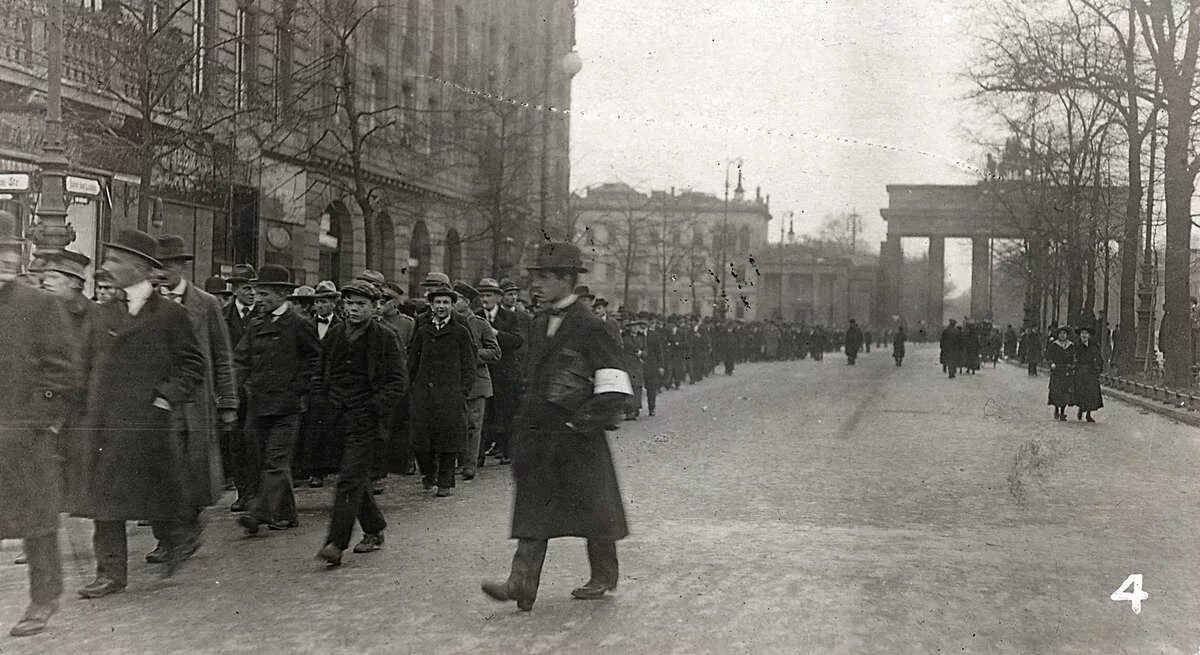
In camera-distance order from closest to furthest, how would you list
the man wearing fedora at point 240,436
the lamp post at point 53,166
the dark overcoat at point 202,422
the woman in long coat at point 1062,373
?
the dark overcoat at point 202,422, the man wearing fedora at point 240,436, the lamp post at point 53,166, the woman in long coat at point 1062,373

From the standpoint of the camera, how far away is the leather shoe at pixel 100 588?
262 inches

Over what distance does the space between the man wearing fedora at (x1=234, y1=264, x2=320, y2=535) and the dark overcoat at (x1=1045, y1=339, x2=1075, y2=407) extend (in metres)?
15.0

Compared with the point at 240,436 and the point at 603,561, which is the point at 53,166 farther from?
the point at 603,561

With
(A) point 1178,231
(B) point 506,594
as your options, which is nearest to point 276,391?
(B) point 506,594

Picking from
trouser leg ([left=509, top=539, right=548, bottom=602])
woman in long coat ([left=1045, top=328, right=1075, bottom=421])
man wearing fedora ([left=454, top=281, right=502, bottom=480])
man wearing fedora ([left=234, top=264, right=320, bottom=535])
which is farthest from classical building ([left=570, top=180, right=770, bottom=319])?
trouser leg ([left=509, top=539, right=548, bottom=602])

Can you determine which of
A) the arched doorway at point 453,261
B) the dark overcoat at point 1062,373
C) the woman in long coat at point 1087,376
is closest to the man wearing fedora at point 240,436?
the woman in long coat at point 1087,376

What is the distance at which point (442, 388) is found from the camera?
10.8 meters

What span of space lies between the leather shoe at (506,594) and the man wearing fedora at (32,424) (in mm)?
2041

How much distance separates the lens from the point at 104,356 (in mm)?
6750

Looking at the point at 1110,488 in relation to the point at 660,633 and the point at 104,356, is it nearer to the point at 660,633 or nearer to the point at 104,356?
the point at 660,633

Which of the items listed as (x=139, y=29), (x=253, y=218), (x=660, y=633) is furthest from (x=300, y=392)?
(x=253, y=218)

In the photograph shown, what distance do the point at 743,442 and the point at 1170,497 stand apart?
573 cm

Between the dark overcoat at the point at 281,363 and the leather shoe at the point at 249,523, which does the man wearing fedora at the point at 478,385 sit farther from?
the leather shoe at the point at 249,523

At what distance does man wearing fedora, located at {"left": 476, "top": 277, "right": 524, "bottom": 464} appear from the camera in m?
12.9
